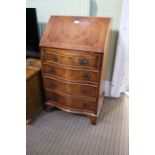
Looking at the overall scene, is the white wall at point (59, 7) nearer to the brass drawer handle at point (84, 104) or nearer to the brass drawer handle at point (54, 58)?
the brass drawer handle at point (54, 58)

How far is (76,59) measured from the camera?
5.18 feet

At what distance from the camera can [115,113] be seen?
2090 mm

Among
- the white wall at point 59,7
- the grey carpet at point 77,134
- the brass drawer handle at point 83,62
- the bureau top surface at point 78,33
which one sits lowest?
the grey carpet at point 77,134

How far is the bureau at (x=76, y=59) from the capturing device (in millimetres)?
1532

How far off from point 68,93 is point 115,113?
29.9 inches

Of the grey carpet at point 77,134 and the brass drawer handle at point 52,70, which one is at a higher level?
the brass drawer handle at point 52,70

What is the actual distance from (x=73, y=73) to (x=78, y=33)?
1.41ft

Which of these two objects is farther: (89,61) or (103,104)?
(103,104)

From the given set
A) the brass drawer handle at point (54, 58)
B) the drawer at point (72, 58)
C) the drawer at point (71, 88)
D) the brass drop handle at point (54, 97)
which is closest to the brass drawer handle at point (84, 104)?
the drawer at point (71, 88)

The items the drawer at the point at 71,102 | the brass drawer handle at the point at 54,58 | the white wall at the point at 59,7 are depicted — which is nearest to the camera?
the brass drawer handle at the point at 54,58

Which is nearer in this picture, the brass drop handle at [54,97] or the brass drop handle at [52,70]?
the brass drop handle at [52,70]

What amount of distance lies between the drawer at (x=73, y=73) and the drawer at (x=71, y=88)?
0.06 metres
